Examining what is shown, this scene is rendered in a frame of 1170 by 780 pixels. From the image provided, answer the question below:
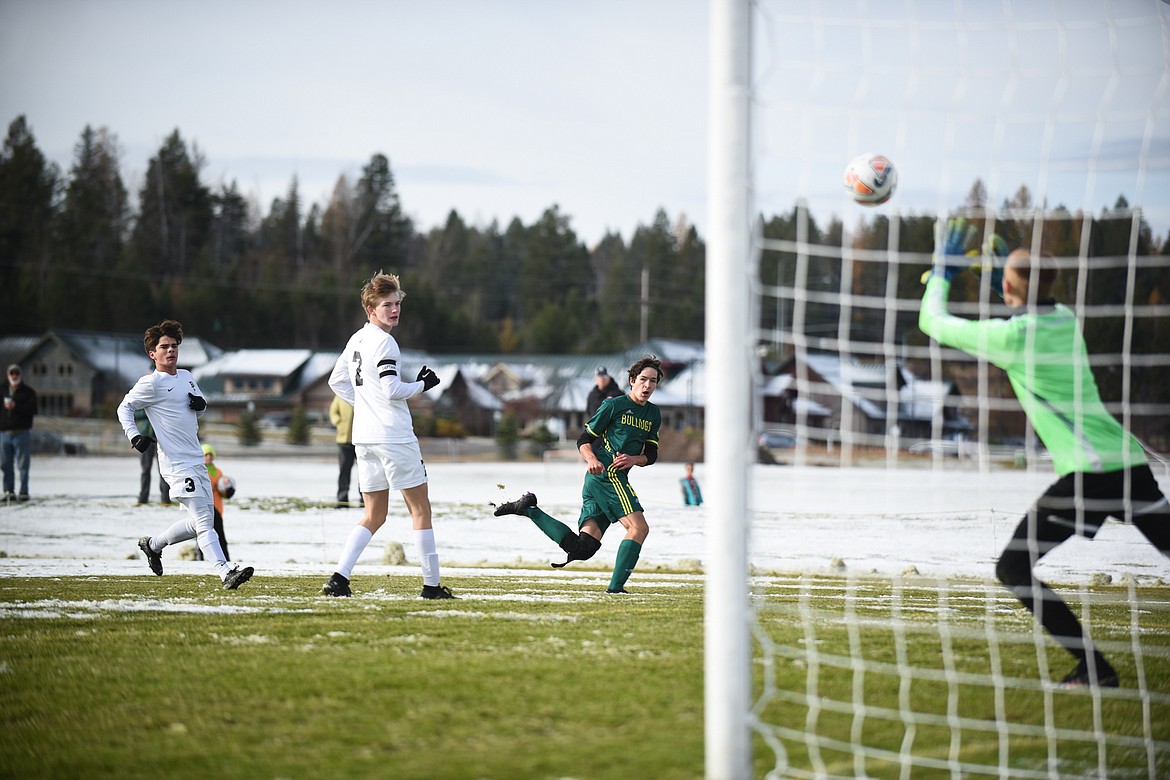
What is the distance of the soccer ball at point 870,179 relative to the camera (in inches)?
249

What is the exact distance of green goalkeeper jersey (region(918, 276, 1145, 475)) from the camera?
4809 mm

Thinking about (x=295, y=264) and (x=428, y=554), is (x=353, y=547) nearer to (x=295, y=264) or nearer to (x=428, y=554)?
(x=428, y=554)

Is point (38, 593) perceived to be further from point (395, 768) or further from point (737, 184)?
point (737, 184)

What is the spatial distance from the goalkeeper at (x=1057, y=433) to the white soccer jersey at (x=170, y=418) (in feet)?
17.9

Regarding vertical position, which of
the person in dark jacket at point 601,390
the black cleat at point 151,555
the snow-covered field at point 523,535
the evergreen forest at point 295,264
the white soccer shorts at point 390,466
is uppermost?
the evergreen forest at point 295,264

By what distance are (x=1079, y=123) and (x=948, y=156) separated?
655mm

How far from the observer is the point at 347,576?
7.43m

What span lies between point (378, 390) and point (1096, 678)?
445 centimetres

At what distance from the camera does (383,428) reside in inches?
278

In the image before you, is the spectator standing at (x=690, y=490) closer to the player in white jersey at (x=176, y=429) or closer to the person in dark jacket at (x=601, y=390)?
the person in dark jacket at (x=601, y=390)

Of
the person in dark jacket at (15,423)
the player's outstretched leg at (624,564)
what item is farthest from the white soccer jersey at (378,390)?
the person in dark jacket at (15,423)

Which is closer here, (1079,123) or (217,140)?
(1079,123)

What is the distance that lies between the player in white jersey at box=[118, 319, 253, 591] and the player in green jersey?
6.99 ft

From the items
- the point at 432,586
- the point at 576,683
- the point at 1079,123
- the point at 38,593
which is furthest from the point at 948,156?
the point at 38,593
